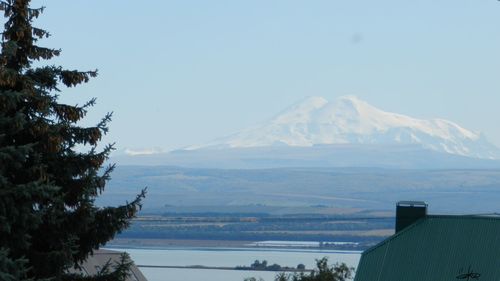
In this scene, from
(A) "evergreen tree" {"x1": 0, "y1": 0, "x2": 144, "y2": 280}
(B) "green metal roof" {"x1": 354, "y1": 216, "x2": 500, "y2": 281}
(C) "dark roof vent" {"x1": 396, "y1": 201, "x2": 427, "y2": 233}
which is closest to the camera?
(A) "evergreen tree" {"x1": 0, "y1": 0, "x2": 144, "y2": 280}

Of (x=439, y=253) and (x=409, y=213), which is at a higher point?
(x=409, y=213)

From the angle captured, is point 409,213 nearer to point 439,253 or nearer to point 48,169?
point 439,253

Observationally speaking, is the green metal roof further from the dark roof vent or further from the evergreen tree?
the evergreen tree

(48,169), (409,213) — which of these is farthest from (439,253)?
(48,169)

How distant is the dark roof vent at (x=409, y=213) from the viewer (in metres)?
46.3

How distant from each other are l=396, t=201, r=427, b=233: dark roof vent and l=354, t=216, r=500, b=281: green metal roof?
0.58 meters

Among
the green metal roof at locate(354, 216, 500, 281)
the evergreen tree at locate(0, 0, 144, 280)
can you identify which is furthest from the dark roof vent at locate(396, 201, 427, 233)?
the evergreen tree at locate(0, 0, 144, 280)

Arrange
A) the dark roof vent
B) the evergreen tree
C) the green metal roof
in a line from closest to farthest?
the evergreen tree → the green metal roof → the dark roof vent

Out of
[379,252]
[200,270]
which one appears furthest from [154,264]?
[379,252]

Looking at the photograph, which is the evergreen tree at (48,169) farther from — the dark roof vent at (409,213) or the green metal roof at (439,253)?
the dark roof vent at (409,213)

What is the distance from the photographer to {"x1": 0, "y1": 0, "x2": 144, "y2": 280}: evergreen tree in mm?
20266

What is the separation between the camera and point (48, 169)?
21484 millimetres

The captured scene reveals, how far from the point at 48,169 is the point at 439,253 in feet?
76.0

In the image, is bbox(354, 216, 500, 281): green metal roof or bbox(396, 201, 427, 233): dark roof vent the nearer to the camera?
bbox(354, 216, 500, 281): green metal roof
